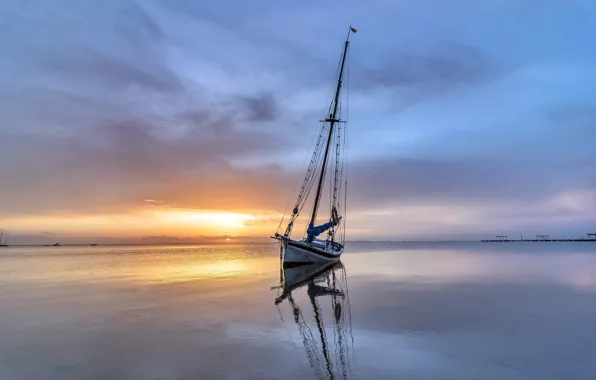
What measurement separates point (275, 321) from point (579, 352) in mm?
12821

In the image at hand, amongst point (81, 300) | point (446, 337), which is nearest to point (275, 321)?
point (446, 337)

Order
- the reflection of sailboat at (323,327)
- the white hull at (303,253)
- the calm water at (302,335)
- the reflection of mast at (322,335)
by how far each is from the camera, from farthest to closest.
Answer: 1. the white hull at (303,253)
2. the reflection of sailboat at (323,327)
3. the reflection of mast at (322,335)
4. the calm water at (302,335)

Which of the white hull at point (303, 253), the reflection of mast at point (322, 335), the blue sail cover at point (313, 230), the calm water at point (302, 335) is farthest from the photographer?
the blue sail cover at point (313, 230)

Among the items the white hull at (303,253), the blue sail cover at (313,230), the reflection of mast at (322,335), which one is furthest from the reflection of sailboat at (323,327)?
the blue sail cover at (313,230)

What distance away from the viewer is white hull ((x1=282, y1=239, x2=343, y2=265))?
49.8 meters

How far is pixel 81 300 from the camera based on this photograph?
2641 centimetres

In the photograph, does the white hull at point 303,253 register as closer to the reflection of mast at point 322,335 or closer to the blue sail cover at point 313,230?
the blue sail cover at point 313,230

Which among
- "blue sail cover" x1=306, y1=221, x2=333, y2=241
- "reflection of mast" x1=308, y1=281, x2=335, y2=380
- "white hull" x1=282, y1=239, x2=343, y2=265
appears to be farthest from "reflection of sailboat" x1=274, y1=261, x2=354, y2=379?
"blue sail cover" x1=306, y1=221, x2=333, y2=241

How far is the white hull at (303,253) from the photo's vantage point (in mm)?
49812

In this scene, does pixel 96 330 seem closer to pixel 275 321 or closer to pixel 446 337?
pixel 275 321

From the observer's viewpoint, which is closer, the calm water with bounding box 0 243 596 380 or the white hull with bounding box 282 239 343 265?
the calm water with bounding box 0 243 596 380

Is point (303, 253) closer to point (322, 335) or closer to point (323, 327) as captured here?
point (323, 327)

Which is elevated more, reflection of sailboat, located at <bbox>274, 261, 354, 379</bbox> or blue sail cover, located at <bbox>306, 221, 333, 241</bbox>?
blue sail cover, located at <bbox>306, 221, 333, 241</bbox>

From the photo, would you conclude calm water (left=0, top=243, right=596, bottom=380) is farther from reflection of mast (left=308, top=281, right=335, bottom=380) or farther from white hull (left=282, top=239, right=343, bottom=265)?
white hull (left=282, top=239, right=343, bottom=265)
